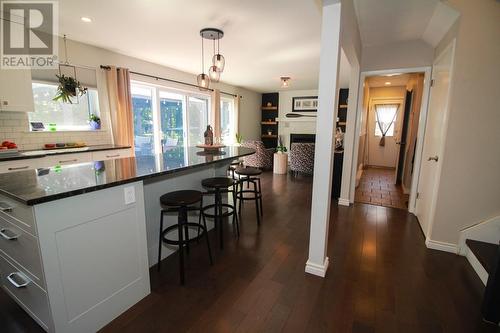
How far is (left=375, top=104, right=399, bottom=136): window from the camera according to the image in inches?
263

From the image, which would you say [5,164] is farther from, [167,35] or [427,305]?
[427,305]

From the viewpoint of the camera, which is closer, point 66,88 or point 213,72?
point 213,72

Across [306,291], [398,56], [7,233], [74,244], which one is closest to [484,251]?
[306,291]

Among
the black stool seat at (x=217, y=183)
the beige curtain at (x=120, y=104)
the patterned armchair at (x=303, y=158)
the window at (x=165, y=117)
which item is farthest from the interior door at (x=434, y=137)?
the beige curtain at (x=120, y=104)

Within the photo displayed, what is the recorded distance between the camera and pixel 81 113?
363 cm

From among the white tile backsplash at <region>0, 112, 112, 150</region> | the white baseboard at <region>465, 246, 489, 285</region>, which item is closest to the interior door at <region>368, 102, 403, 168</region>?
the white baseboard at <region>465, 246, 489, 285</region>

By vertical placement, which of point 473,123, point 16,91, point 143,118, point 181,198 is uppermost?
point 16,91

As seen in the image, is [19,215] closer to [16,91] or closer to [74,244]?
[74,244]

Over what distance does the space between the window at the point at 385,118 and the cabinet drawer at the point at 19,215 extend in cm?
767

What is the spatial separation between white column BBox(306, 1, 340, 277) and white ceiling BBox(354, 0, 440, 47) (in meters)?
0.92

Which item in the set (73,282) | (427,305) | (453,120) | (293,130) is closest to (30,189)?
(73,282)

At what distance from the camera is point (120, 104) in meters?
3.82

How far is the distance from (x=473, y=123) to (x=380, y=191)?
2.61 meters

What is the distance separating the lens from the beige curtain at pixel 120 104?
12.1 feet
